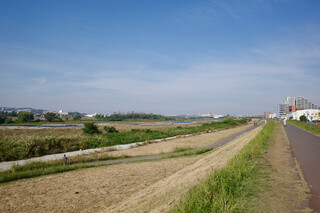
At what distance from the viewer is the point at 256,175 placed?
7949 millimetres

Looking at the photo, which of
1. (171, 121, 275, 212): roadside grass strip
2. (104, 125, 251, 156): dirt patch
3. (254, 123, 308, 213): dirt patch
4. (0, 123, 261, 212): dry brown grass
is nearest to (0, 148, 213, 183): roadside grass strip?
(0, 123, 261, 212): dry brown grass

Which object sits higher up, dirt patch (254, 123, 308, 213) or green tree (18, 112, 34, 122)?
dirt patch (254, 123, 308, 213)

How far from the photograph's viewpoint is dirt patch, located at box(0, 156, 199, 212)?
8.54 meters

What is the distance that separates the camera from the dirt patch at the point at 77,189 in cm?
854

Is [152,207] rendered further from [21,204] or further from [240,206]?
[21,204]

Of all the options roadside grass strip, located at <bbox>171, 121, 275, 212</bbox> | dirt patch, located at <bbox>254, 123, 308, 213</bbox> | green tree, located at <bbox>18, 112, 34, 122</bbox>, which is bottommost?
green tree, located at <bbox>18, 112, 34, 122</bbox>

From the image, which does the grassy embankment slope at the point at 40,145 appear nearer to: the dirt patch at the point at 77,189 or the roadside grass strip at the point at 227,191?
the dirt patch at the point at 77,189

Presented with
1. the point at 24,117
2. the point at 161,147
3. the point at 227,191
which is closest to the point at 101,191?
the point at 227,191

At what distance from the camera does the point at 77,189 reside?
10461mm

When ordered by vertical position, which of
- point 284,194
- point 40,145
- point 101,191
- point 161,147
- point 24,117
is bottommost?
point 24,117

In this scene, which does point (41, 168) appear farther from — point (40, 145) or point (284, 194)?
point (284, 194)

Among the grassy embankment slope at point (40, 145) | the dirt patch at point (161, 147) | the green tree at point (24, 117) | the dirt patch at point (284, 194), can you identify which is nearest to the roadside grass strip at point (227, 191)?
the dirt patch at point (284, 194)

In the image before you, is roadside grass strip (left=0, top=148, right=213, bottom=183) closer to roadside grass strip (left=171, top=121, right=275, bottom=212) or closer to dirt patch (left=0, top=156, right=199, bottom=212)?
dirt patch (left=0, top=156, right=199, bottom=212)

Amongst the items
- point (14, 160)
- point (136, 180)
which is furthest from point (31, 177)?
point (14, 160)
